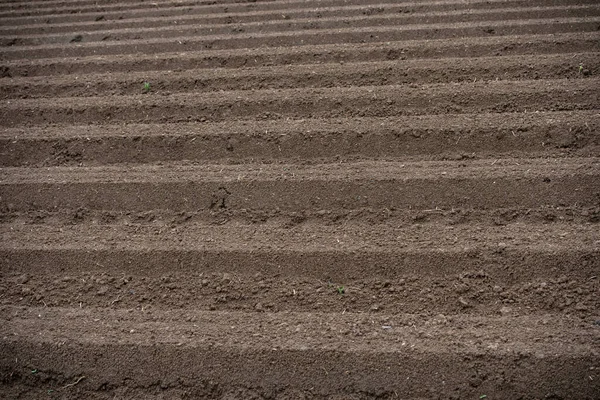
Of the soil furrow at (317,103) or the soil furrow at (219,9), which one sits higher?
the soil furrow at (219,9)

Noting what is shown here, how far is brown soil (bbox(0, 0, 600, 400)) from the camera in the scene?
173 centimetres

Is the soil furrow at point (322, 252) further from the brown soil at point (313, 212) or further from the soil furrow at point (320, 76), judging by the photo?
the soil furrow at point (320, 76)

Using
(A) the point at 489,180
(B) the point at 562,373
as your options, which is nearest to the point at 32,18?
(A) the point at 489,180

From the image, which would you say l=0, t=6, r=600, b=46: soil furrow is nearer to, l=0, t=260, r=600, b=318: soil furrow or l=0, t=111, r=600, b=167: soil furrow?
l=0, t=111, r=600, b=167: soil furrow

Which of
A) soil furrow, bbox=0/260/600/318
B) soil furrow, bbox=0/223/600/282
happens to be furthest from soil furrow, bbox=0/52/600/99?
soil furrow, bbox=0/260/600/318

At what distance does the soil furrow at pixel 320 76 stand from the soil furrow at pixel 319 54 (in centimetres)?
9

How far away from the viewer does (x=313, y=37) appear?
343 cm

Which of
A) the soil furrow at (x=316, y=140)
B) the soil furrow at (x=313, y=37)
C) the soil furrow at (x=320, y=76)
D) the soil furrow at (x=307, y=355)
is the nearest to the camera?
the soil furrow at (x=307, y=355)

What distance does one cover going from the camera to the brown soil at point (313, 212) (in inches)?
67.9

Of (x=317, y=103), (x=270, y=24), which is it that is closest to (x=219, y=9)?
(x=270, y=24)

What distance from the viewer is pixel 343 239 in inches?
83.0

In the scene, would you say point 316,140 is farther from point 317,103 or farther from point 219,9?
point 219,9

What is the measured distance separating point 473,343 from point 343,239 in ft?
2.31

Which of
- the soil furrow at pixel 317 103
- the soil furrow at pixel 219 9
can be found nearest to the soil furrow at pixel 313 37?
the soil furrow at pixel 219 9
